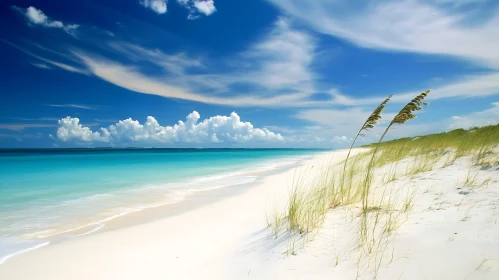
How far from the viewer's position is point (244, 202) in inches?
277

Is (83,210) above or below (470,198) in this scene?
below

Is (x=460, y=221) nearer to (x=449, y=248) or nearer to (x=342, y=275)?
(x=449, y=248)

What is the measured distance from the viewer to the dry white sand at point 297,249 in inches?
84.5

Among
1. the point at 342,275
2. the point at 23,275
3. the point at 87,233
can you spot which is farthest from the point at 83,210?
the point at 342,275

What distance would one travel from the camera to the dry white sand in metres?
2.15

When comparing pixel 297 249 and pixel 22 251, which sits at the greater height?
pixel 297 249

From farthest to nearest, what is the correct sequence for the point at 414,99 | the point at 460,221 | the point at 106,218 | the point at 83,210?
the point at 83,210
the point at 106,218
the point at 414,99
the point at 460,221

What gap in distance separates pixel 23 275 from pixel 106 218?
2747 millimetres

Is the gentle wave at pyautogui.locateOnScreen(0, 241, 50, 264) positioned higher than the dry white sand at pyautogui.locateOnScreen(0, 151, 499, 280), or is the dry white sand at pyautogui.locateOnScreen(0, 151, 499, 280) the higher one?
the dry white sand at pyautogui.locateOnScreen(0, 151, 499, 280)

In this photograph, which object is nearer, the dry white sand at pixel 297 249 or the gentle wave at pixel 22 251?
the dry white sand at pixel 297 249

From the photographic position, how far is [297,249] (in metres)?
2.86

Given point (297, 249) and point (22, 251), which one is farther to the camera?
point (22, 251)

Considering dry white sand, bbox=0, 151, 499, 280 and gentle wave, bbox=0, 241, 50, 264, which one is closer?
dry white sand, bbox=0, 151, 499, 280

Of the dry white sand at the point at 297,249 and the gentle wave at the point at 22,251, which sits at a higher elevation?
the dry white sand at the point at 297,249
